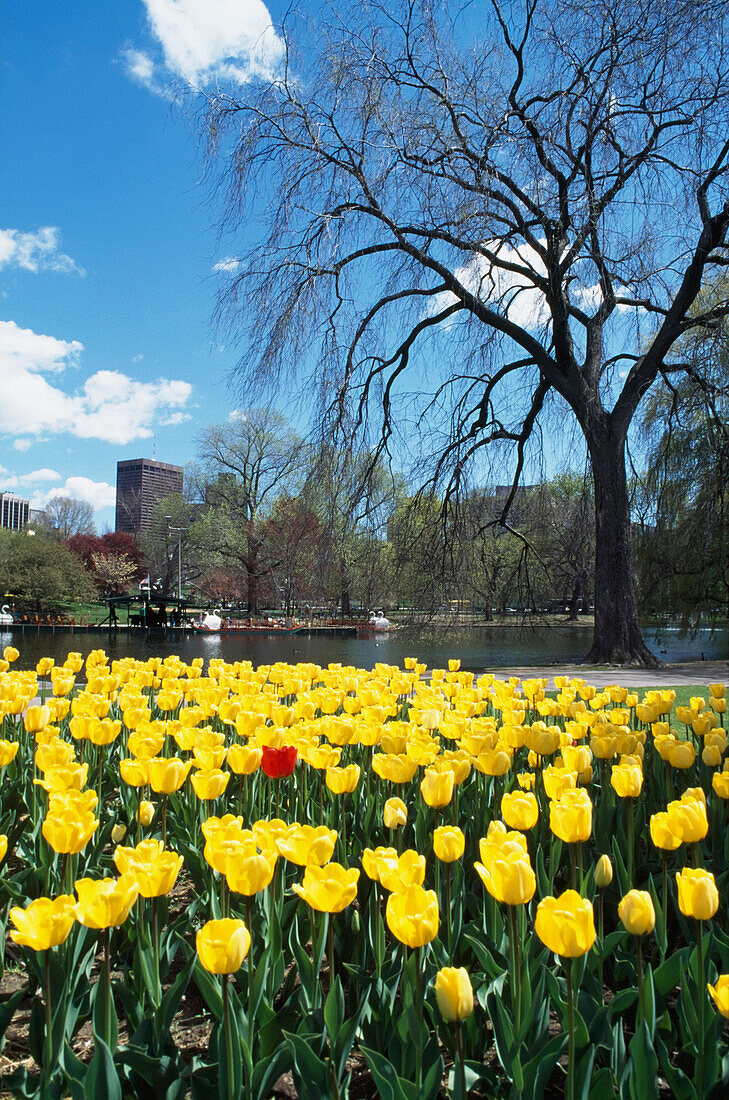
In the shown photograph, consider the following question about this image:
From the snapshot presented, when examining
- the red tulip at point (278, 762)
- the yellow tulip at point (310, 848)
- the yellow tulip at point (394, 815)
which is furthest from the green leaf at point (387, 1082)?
the red tulip at point (278, 762)

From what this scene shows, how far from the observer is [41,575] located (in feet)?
126

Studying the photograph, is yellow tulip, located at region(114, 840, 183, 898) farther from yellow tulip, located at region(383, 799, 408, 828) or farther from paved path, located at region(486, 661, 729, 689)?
paved path, located at region(486, 661, 729, 689)

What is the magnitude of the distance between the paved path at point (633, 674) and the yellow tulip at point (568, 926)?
295 inches

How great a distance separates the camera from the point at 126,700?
9.49ft

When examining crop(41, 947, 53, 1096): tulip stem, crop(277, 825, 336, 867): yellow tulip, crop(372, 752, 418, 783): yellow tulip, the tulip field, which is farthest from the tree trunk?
crop(41, 947, 53, 1096): tulip stem

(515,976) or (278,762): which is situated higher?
(278,762)

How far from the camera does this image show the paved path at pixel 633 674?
8781 millimetres

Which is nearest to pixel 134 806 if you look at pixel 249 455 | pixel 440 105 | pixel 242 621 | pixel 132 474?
pixel 440 105

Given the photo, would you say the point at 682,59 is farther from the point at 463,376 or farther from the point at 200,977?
the point at 200,977

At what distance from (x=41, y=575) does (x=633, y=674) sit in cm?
3502

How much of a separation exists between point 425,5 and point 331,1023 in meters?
9.01

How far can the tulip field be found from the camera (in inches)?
47.9

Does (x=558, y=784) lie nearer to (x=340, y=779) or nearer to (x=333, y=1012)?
(x=340, y=779)

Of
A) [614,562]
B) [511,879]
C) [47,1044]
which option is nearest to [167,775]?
[47,1044]
